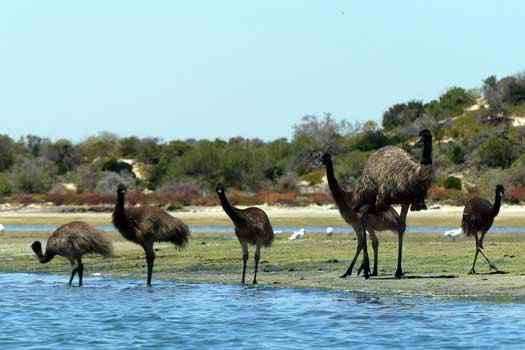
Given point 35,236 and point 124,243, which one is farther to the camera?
point 35,236

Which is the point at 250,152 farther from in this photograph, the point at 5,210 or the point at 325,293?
the point at 325,293

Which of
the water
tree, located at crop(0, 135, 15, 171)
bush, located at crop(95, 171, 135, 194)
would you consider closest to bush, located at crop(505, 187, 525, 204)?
bush, located at crop(95, 171, 135, 194)

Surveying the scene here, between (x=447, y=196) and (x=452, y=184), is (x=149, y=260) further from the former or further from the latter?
(x=452, y=184)

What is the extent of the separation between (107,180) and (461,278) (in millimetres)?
49819

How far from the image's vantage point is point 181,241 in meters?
21.6

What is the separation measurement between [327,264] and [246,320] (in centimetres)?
639

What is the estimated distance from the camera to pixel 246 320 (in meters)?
16.9

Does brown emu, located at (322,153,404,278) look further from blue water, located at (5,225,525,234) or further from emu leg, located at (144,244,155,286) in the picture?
blue water, located at (5,225,525,234)

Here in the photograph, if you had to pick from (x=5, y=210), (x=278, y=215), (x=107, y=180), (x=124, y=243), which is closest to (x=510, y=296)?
(x=124, y=243)

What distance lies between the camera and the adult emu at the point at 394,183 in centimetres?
1892

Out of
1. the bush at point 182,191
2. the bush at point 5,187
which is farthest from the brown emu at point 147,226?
the bush at point 5,187

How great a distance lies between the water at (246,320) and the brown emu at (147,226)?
3.83 ft

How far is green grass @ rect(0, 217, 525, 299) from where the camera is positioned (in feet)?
61.1

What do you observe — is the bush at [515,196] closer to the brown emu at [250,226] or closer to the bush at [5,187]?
the brown emu at [250,226]
